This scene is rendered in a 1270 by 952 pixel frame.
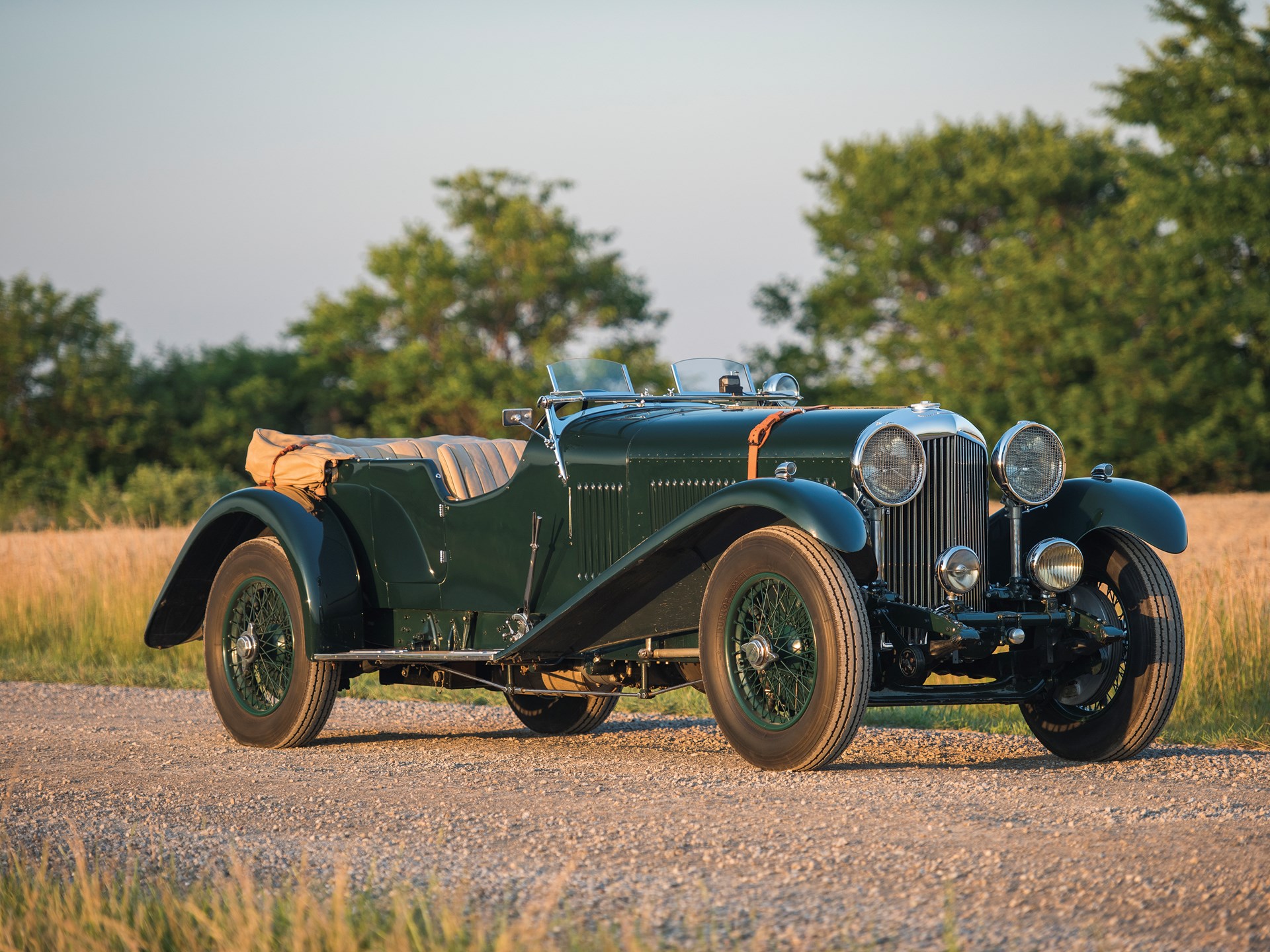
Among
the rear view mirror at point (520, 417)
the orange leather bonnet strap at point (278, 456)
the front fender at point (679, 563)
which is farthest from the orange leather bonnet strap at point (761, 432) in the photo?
the orange leather bonnet strap at point (278, 456)

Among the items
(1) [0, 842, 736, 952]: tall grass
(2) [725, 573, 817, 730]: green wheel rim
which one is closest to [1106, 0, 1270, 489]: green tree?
(2) [725, 573, 817, 730]: green wheel rim

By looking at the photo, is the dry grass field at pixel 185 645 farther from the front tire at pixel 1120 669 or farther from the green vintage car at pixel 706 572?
the green vintage car at pixel 706 572

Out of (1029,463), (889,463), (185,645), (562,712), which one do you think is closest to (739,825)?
(889,463)

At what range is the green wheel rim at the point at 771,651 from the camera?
5.32 m

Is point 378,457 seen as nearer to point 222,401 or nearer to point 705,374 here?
point 705,374

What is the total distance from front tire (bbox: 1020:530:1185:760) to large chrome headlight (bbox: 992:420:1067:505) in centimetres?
33

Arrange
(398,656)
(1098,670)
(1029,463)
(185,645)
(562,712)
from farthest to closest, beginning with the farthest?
(185,645), (562,712), (398,656), (1029,463), (1098,670)

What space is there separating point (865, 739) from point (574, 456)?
1872 millimetres

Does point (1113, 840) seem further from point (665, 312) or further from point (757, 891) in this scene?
point (665, 312)

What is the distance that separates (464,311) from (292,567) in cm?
2755

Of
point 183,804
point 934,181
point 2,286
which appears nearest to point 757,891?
point 183,804

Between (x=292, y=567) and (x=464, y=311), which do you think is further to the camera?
(x=464, y=311)

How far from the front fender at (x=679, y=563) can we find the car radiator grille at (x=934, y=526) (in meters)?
0.26

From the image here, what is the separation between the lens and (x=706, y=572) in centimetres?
596
